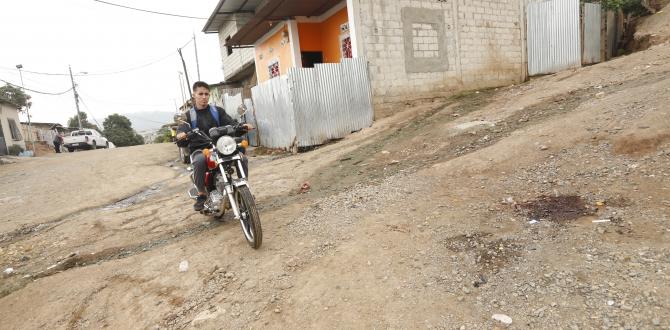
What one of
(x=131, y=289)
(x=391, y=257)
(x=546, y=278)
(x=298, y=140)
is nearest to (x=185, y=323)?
(x=131, y=289)

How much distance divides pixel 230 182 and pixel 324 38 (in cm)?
1037

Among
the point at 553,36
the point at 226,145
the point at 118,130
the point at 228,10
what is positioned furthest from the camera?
the point at 118,130

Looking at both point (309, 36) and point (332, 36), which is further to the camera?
point (309, 36)

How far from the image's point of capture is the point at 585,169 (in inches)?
149

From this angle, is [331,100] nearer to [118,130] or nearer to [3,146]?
[3,146]

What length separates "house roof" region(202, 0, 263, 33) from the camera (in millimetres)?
16391

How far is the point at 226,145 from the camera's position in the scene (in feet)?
12.0

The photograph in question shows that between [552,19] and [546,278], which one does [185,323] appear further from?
[552,19]

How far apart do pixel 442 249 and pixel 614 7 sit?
1373 centimetres

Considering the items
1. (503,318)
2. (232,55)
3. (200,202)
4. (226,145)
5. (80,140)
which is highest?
(232,55)

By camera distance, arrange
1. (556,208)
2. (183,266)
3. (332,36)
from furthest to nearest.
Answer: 1. (332,36)
2. (183,266)
3. (556,208)

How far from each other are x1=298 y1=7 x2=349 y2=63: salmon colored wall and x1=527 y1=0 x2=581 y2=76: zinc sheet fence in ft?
20.1

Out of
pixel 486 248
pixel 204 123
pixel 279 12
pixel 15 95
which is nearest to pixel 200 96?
pixel 204 123

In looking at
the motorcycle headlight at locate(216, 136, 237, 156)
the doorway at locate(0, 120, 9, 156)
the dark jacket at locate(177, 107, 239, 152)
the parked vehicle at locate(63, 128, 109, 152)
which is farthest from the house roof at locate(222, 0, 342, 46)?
the doorway at locate(0, 120, 9, 156)
